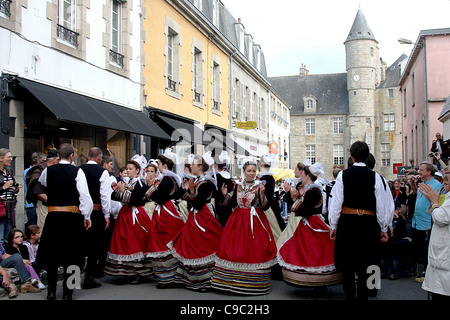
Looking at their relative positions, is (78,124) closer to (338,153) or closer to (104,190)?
(104,190)

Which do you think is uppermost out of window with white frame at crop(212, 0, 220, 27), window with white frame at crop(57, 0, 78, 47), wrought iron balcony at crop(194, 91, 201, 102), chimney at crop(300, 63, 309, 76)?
chimney at crop(300, 63, 309, 76)

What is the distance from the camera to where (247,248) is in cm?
614

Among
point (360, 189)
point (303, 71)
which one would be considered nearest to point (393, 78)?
point (303, 71)

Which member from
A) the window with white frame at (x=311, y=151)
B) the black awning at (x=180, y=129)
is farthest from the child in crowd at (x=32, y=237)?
the window with white frame at (x=311, y=151)

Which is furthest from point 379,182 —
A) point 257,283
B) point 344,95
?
point 344,95

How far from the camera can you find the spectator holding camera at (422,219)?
7.28 m

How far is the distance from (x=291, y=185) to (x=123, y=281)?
2.98 meters

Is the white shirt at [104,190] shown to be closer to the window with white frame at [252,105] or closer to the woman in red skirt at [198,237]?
the woman in red skirt at [198,237]

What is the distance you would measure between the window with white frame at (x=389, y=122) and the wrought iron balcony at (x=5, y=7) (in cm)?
5366

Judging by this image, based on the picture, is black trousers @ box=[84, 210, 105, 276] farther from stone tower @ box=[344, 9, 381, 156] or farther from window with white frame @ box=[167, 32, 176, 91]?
stone tower @ box=[344, 9, 381, 156]

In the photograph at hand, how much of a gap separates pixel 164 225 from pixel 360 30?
181 feet

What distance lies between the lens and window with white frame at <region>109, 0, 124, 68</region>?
1280 centimetres

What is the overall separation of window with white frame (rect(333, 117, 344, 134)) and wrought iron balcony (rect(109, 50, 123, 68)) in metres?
48.8

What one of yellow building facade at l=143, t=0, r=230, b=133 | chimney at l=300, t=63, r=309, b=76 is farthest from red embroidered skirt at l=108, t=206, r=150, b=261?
chimney at l=300, t=63, r=309, b=76
